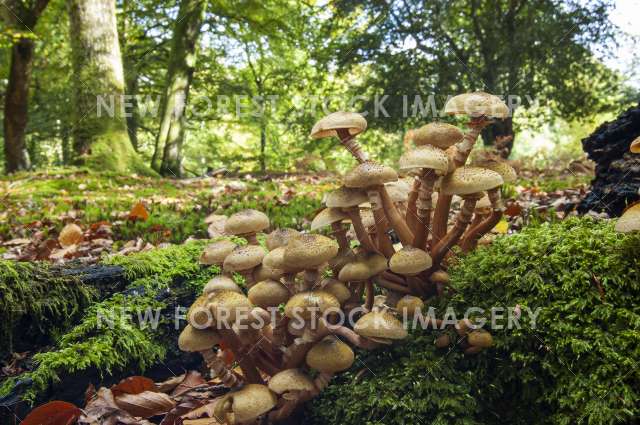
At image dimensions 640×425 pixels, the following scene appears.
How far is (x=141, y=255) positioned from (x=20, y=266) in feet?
2.31

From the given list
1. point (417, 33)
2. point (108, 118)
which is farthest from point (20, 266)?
point (417, 33)

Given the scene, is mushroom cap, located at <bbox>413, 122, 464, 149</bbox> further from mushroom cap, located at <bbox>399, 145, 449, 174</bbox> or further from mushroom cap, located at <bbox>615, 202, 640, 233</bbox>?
mushroom cap, located at <bbox>615, 202, 640, 233</bbox>

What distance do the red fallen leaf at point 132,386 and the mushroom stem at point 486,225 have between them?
5.91ft

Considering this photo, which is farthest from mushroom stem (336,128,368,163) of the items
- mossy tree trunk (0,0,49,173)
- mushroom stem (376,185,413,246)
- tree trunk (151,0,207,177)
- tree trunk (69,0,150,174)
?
mossy tree trunk (0,0,49,173)

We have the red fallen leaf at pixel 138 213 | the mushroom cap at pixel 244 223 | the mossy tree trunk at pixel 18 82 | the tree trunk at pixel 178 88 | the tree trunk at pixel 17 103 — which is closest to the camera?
the mushroom cap at pixel 244 223

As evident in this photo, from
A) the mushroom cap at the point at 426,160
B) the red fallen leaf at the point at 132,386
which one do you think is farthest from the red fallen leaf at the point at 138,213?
the mushroom cap at the point at 426,160

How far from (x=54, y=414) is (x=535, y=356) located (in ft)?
6.85

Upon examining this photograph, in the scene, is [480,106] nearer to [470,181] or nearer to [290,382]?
[470,181]

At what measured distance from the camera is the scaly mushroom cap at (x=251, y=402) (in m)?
1.72

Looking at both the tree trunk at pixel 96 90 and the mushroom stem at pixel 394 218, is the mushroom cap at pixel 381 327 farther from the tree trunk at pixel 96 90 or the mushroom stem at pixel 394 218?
the tree trunk at pixel 96 90

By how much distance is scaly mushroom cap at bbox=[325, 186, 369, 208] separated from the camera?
1.96 m

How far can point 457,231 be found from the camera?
2039 mm

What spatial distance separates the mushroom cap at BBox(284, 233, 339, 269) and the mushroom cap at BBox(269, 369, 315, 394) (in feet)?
1.51

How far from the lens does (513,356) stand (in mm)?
1795
